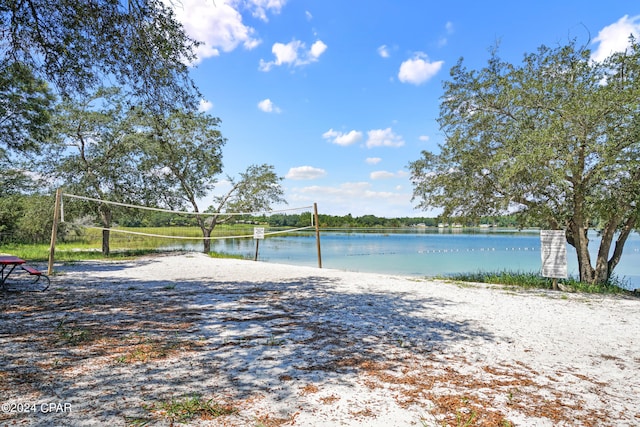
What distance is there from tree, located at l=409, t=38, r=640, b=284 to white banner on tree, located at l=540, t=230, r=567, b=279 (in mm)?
920

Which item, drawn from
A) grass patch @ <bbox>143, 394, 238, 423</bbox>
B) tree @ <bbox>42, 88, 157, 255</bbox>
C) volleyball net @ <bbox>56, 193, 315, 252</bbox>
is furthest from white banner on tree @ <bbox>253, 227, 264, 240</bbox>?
grass patch @ <bbox>143, 394, 238, 423</bbox>

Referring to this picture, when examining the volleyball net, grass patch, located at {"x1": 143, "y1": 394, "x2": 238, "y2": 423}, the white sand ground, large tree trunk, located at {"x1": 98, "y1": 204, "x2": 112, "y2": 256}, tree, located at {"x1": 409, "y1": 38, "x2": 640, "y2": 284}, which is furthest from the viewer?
large tree trunk, located at {"x1": 98, "y1": 204, "x2": 112, "y2": 256}

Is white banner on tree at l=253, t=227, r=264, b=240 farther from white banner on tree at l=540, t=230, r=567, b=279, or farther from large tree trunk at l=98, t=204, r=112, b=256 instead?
white banner on tree at l=540, t=230, r=567, b=279

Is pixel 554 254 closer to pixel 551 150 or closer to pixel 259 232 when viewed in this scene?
pixel 551 150

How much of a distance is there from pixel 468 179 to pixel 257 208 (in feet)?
36.0

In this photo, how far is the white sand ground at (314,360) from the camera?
2.31 meters

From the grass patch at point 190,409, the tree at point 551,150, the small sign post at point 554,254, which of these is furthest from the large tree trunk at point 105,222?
the small sign post at point 554,254

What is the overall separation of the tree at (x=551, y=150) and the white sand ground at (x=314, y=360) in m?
3.07

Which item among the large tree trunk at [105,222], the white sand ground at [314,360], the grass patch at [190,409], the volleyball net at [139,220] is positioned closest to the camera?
the grass patch at [190,409]

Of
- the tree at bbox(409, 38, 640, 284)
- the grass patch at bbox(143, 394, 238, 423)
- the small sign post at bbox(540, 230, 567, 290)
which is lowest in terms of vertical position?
the grass patch at bbox(143, 394, 238, 423)

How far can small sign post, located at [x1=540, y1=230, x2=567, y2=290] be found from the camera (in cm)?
800

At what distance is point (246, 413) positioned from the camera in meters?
2.22

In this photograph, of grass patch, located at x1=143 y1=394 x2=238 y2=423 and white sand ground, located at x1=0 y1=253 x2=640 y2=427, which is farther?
white sand ground, located at x1=0 y1=253 x2=640 y2=427

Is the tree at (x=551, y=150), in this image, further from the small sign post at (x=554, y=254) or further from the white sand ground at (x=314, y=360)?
the white sand ground at (x=314, y=360)
